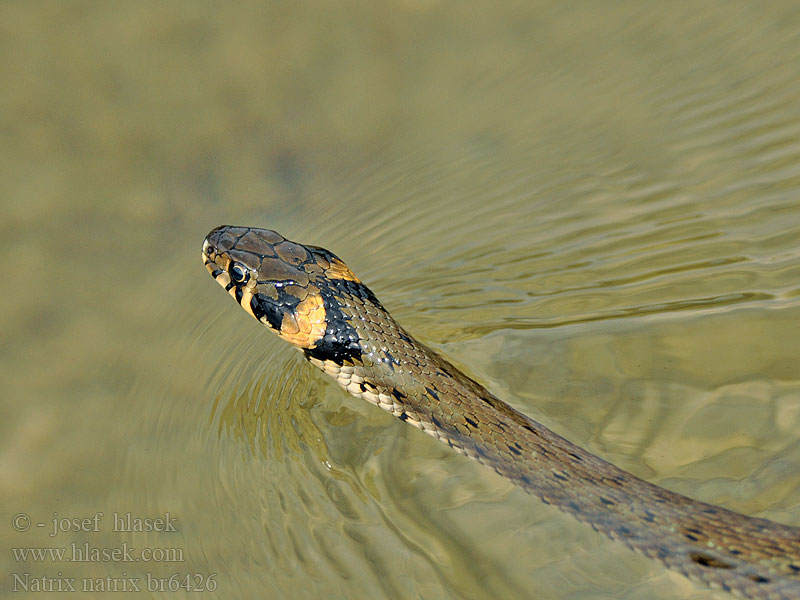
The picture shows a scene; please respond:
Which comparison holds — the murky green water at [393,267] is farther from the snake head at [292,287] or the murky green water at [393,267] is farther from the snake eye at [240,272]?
the snake eye at [240,272]

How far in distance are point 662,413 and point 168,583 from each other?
2.33m

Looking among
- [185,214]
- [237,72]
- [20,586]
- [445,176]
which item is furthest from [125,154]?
[20,586]

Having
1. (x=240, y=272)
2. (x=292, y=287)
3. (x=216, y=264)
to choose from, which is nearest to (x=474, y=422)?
(x=292, y=287)

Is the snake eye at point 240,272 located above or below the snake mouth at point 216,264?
below

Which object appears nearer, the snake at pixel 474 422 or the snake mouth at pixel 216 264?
the snake at pixel 474 422

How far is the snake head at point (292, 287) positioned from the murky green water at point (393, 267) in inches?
17.3

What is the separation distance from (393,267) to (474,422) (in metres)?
1.41

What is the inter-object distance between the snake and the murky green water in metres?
0.12

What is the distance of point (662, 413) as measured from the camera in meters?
3.93

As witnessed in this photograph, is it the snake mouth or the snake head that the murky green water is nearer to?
the snake head

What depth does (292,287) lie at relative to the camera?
3.97m

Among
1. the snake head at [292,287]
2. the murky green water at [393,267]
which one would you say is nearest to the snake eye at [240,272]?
the snake head at [292,287]

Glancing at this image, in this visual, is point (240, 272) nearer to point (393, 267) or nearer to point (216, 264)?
point (216, 264)

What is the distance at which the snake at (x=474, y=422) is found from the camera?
3371 mm
